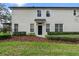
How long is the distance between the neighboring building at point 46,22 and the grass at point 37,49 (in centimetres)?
26

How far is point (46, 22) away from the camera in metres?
21.2

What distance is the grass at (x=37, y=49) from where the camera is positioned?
20.8m

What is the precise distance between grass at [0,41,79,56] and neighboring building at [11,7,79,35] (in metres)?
0.26

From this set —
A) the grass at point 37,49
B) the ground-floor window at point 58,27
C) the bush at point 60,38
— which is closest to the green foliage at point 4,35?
Answer: the grass at point 37,49

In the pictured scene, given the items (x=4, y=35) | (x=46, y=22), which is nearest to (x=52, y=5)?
(x=46, y=22)

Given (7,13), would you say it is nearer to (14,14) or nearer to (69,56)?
(14,14)

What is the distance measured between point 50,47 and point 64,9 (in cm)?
76

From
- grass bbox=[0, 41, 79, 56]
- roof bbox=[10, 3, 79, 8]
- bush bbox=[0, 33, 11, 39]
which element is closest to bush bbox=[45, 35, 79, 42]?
grass bbox=[0, 41, 79, 56]

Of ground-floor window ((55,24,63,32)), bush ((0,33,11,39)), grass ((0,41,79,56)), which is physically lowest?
grass ((0,41,79,56))

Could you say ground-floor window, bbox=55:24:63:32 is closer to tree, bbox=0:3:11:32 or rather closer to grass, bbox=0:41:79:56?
grass, bbox=0:41:79:56

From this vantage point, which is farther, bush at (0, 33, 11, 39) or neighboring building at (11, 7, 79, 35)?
neighboring building at (11, 7, 79, 35)

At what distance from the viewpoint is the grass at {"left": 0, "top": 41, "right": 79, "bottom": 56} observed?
20.8m

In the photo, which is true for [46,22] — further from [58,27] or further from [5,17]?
[5,17]

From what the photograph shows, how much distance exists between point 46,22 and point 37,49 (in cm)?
63
